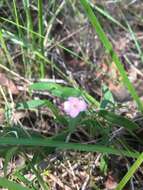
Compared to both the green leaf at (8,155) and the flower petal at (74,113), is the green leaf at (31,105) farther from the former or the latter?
the green leaf at (8,155)

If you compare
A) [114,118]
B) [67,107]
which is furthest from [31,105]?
[114,118]

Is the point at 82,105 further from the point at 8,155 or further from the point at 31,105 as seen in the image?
the point at 8,155

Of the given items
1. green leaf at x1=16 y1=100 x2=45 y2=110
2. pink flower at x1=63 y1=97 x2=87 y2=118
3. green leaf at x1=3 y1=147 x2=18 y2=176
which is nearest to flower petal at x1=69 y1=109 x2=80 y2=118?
pink flower at x1=63 y1=97 x2=87 y2=118

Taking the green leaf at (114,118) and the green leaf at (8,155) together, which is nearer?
the green leaf at (8,155)

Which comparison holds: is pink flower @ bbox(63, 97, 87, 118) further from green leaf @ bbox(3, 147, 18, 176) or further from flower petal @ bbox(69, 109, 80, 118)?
green leaf @ bbox(3, 147, 18, 176)

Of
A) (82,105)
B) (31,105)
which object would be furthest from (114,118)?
(31,105)

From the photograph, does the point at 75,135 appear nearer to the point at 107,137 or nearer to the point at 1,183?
the point at 107,137

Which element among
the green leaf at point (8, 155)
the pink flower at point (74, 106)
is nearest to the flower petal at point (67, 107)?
the pink flower at point (74, 106)

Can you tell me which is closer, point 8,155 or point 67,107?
point 8,155
